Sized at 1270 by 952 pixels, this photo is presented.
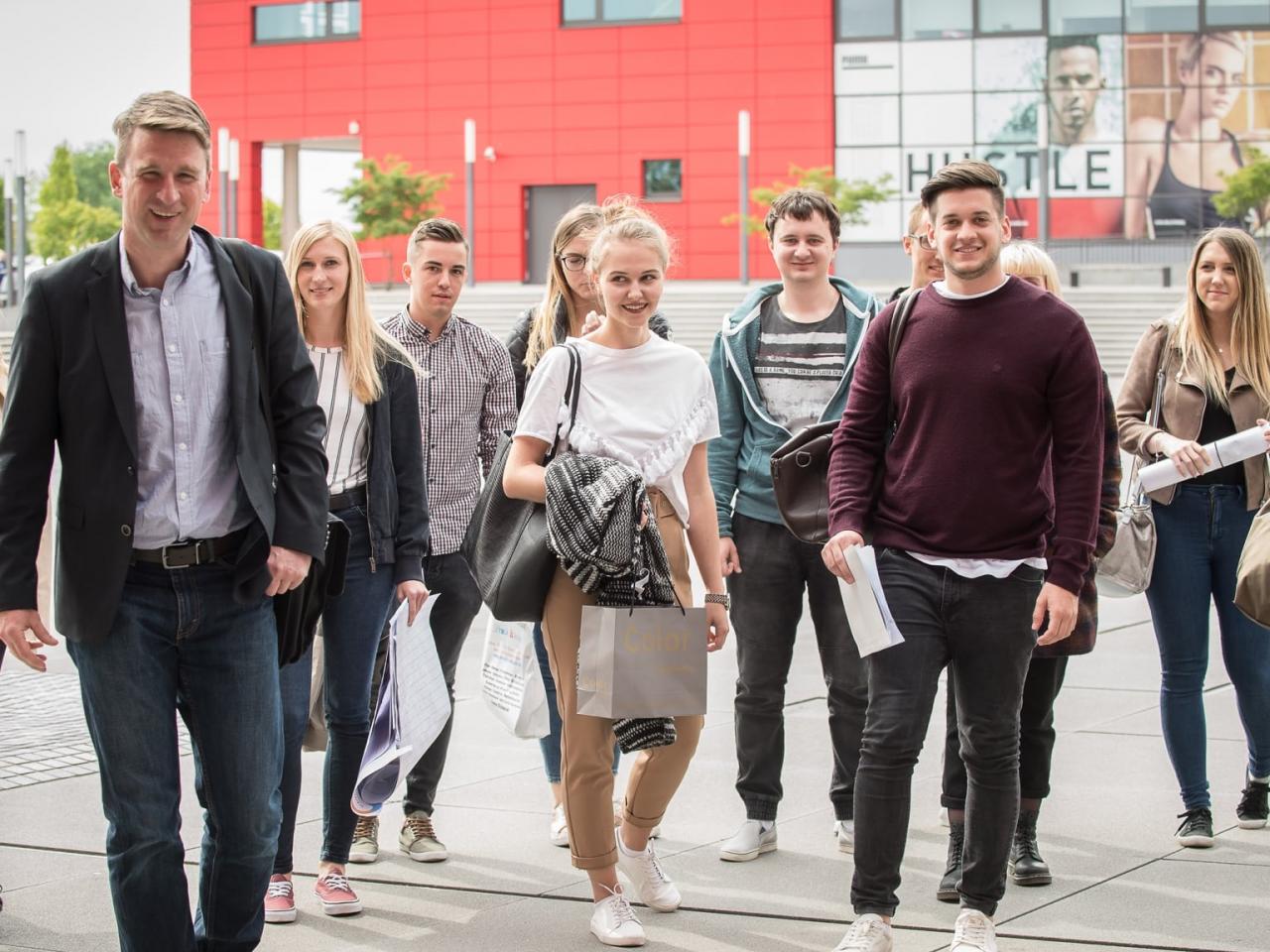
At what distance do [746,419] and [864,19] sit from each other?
50.1 metres

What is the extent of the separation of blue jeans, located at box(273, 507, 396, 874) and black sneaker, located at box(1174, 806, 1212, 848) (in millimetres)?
2762

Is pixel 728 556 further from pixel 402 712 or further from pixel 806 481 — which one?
pixel 402 712

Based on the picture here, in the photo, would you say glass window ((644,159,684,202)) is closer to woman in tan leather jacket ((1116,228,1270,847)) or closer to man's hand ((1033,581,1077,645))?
→ woman in tan leather jacket ((1116,228,1270,847))

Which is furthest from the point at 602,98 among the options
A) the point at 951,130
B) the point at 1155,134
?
the point at 1155,134

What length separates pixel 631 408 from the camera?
476cm

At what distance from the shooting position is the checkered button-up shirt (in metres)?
5.79

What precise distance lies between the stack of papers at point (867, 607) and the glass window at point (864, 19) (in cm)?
5133

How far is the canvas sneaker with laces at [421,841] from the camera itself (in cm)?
545

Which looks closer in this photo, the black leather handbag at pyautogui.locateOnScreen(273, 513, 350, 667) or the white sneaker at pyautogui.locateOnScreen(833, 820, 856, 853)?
the black leather handbag at pyautogui.locateOnScreen(273, 513, 350, 667)

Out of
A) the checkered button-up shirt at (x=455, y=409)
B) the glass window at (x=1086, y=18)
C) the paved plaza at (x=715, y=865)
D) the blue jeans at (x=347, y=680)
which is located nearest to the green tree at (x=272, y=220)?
the glass window at (x=1086, y=18)

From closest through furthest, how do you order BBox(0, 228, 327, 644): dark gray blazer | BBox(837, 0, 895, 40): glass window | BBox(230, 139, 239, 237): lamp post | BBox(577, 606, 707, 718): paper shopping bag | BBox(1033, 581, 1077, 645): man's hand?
BBox(0, 228, 327, 644): dark gray blazer < BBox(1033, 581, 1077, 645): man's hand < BBox(577, 606, 707, 718): paper shopping bag < BBox(230, 139, 239, 237): lamp post < BBox(837, 0, 895, 40): glass window

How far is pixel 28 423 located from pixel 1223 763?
16.5 feet

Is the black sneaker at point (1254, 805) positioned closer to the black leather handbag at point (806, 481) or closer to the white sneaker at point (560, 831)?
the black leather handbag at point (806, 481)

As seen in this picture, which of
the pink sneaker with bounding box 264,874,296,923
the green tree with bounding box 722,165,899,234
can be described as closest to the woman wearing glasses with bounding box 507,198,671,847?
the pink sneaker with bounding box 264,874,296,923
